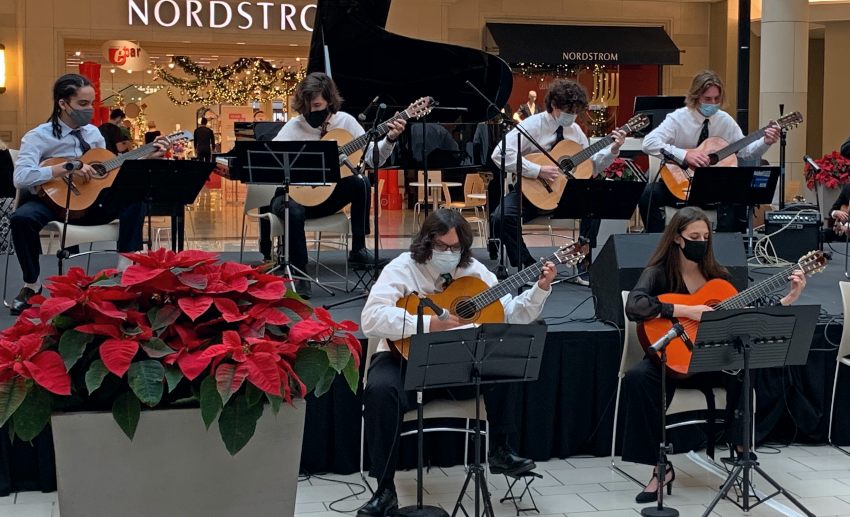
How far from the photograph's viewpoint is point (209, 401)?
248cm

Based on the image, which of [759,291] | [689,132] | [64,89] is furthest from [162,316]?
[689,132]

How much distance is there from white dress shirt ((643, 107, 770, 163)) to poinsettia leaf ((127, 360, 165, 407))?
5.82m

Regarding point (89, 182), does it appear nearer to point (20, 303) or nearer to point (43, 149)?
point (43, 149)

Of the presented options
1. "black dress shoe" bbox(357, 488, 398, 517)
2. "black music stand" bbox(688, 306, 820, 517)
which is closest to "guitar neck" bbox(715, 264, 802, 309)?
"black music stand" bbox(688, 306, 820, 517)

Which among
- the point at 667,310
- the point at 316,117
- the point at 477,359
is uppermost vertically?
the point at 316,117

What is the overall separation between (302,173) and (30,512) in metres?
2.55

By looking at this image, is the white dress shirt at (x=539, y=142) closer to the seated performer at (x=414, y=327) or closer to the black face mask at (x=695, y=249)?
the black face mask at (x=695, y=249)

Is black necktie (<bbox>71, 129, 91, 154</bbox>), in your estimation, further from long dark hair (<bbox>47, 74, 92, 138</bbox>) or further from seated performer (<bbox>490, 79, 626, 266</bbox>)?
seated performer (<bbox>490, 79, 626, 266</bbox>)

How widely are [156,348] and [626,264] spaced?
12.7 ft

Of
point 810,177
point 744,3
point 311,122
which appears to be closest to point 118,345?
point 311,122

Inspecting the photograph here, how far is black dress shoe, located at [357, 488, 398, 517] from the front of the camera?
4828 mm

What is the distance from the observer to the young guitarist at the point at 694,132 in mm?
7816

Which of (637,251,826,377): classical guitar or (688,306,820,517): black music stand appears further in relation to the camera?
(637,251,826,377): classical guitar

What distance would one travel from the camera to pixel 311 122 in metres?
7.61
